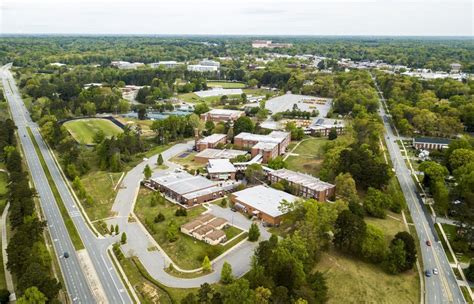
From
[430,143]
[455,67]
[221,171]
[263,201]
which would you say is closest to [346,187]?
[263,201]

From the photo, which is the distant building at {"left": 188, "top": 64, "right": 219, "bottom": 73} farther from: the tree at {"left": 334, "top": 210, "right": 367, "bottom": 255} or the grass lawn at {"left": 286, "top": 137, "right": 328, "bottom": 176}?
the tree at {"left": 334, "top": 210, "right": 367, "bottom": 255}

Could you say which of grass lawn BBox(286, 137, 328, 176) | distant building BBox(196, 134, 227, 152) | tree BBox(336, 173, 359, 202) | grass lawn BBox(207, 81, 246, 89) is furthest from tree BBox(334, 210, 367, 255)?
grass lawn BBox(207, 81, 246, 89)

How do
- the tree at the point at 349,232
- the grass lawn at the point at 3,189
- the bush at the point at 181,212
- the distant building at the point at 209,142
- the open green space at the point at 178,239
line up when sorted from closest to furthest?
the tree at the point at 349,232
the open green space at the point at 178,239
the bush at the point at 181,212
the grass lawn at the point at 3,189
the distant building at the point at 209,142

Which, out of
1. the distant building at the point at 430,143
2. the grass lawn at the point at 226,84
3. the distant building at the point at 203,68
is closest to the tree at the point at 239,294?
the distant building at the point at 430,143

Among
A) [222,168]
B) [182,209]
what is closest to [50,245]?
[182,209]

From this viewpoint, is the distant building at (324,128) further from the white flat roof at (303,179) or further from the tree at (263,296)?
the tree at (263,296)

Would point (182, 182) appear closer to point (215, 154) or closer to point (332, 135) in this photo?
point (215, 154)
